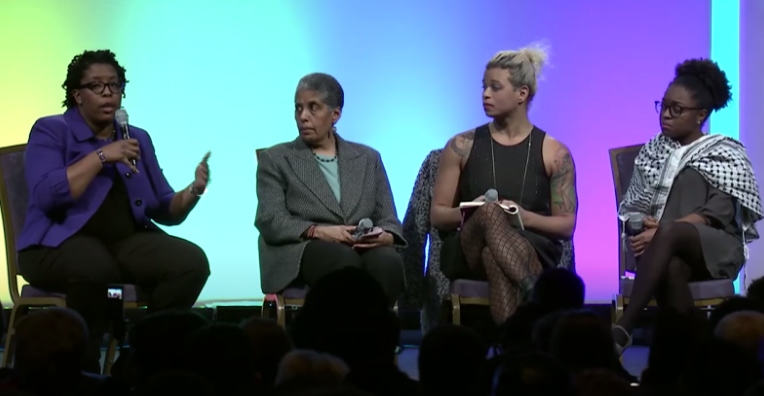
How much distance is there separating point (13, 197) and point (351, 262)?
3.65 feet

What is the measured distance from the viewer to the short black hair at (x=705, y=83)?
3738 mm

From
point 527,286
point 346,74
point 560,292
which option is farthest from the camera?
point 346,74

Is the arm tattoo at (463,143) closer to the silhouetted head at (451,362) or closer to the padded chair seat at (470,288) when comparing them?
the padded chair seat at (470,288)

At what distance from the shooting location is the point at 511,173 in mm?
3779

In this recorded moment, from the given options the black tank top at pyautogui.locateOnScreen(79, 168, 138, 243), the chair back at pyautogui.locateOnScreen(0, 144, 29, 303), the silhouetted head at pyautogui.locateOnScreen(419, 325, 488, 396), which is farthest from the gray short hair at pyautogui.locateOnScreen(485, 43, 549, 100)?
the silhouetted head at pyautogui.locateOnScreen(419, 325, 488, 396)

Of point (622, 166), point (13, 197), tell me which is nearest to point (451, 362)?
point (13, 197)

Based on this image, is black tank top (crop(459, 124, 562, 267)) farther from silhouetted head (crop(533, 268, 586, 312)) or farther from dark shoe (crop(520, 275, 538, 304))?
silhouetted head (crop(533, 268, 586, 312))

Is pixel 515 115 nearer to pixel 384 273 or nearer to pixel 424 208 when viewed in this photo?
pixel 424 208

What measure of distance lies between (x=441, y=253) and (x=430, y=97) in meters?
1.49

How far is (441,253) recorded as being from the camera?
3.75 m

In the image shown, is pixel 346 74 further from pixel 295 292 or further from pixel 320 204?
pixel 295 292

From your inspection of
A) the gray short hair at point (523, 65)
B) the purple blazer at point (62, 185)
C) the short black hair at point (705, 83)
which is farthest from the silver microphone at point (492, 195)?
the purple blazer at point (62, 185)

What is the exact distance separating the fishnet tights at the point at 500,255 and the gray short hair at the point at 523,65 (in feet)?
1.73

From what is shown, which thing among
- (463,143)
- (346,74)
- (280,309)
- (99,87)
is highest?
(346,74)
